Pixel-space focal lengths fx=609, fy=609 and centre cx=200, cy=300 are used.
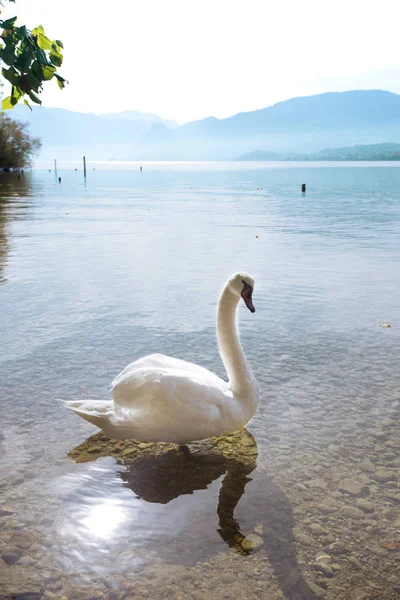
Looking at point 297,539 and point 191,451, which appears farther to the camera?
point 191,451

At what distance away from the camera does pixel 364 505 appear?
5289 mm

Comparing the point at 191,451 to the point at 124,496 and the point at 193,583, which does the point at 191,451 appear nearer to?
the point at 124,496

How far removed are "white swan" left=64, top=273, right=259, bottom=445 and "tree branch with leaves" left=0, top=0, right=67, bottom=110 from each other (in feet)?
10.5

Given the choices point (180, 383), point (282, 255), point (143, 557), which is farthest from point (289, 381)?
point (282, 255)

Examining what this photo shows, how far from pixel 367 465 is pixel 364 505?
0.73m

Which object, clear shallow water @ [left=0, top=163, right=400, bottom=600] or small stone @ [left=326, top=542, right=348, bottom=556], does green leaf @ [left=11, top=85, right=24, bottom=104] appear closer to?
clear shallow water @ [left=0, top=163, right=400, bottom=600]

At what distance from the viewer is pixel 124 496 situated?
17.9 feet

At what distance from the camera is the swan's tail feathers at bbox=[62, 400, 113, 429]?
5984 mm

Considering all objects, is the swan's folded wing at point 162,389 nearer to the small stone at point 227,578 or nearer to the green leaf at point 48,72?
the small stone at point 227,578

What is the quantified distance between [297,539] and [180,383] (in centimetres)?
176

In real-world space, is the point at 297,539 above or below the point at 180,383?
below

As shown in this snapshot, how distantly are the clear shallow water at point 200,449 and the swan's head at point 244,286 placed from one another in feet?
4.98

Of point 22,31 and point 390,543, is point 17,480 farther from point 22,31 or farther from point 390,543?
point 22,31

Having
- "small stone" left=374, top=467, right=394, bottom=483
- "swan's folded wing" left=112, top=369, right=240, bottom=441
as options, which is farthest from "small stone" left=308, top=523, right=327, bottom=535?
"swan's folded wing" left=112, top=369, right=240, bottom=441
